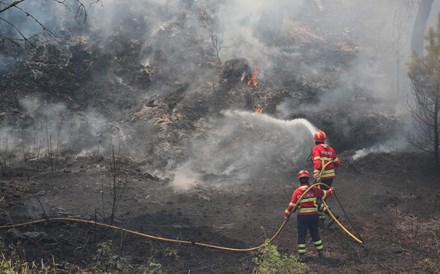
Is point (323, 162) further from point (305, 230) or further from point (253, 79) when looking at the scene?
point (253, 79)

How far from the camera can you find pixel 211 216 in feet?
27.3

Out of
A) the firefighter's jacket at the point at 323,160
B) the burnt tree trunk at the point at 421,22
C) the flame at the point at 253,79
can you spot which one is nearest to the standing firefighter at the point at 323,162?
the firefighter's jacket at the point at 323,160

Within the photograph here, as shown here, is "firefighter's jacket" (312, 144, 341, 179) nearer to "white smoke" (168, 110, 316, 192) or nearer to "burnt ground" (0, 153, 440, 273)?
"burnt ground" (0, 153, 440, 273)

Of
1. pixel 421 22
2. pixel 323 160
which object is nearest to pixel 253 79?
pixel 323 160

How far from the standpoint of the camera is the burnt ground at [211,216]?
20.3 feet

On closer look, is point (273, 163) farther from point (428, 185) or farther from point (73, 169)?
point (73, 169)

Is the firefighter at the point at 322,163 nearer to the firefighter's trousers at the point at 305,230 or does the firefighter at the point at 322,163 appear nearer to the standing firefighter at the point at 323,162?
the standing firefighter at the point at 323,162

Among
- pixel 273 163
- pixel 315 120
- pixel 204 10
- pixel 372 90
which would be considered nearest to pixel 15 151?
pixel 273 163

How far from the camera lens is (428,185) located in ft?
32.6

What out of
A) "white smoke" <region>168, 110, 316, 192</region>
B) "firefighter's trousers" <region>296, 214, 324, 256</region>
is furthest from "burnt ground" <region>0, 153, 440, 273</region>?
"white smoke" <region>168, 110, 316, 192</region>

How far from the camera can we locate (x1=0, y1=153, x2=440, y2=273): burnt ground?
6.19 metres

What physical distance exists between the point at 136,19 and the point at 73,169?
8089 millimetres

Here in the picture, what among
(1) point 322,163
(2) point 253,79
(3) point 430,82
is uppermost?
(2) point 253,79

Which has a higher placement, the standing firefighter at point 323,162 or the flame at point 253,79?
the flame at point 253,79
